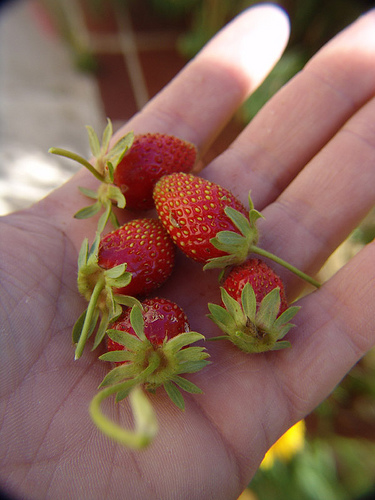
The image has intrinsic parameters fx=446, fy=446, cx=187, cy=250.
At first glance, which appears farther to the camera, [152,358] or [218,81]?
[218,81]

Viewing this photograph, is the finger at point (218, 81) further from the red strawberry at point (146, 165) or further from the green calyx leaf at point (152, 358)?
the green calyx leaf at point (152, 358)

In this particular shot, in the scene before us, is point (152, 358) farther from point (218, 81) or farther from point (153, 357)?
point (218, 81)

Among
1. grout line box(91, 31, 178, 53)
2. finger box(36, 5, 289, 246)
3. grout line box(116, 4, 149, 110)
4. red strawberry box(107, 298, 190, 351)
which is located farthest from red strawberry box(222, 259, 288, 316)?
grout line box(91, 31, 178, 53)

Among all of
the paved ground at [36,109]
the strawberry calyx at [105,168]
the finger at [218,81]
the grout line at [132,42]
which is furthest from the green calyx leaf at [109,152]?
the grout line at [132,42]

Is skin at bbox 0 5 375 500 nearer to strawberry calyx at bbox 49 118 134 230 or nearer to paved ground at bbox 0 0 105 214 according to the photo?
strawberry calyx at bbox 49 118 134 230

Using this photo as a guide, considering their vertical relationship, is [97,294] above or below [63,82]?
above

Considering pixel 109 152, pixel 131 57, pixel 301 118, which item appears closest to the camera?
pixel 109 152

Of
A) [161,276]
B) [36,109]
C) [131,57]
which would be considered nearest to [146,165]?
[161,276]

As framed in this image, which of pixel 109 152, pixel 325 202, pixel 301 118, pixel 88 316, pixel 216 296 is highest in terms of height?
pixel 301 118
